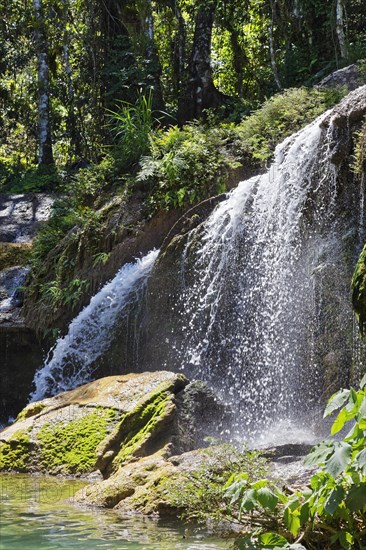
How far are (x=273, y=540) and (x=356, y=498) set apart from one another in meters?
0.55

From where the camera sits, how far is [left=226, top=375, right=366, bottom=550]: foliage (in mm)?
4152

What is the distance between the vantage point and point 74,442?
9445 mm

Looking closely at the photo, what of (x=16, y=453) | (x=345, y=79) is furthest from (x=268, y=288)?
(x=345, y=79)

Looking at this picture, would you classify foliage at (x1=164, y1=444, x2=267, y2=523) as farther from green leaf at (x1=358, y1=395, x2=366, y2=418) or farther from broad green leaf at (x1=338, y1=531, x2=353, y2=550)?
green leaf at (x1=358, y1=395, x2=366, y2=418)

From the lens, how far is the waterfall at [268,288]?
33.3 feet

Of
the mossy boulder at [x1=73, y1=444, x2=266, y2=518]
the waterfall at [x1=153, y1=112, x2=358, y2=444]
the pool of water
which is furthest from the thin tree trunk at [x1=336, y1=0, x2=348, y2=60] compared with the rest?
the pool of water

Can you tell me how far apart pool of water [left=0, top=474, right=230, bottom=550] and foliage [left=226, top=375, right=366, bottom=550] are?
3.36ft

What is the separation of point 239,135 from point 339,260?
448 centimetres

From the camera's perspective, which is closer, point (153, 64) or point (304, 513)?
point (304, 513)

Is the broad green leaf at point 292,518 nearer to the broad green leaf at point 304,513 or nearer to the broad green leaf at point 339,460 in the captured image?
the broad green leaf at point 304,513

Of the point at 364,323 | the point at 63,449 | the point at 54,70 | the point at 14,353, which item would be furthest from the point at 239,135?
the point at 54,70

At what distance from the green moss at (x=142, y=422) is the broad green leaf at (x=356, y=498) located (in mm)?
4177

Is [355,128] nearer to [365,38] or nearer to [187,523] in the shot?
[187,523]

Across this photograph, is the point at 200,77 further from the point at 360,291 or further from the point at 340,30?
the point at 360,291
